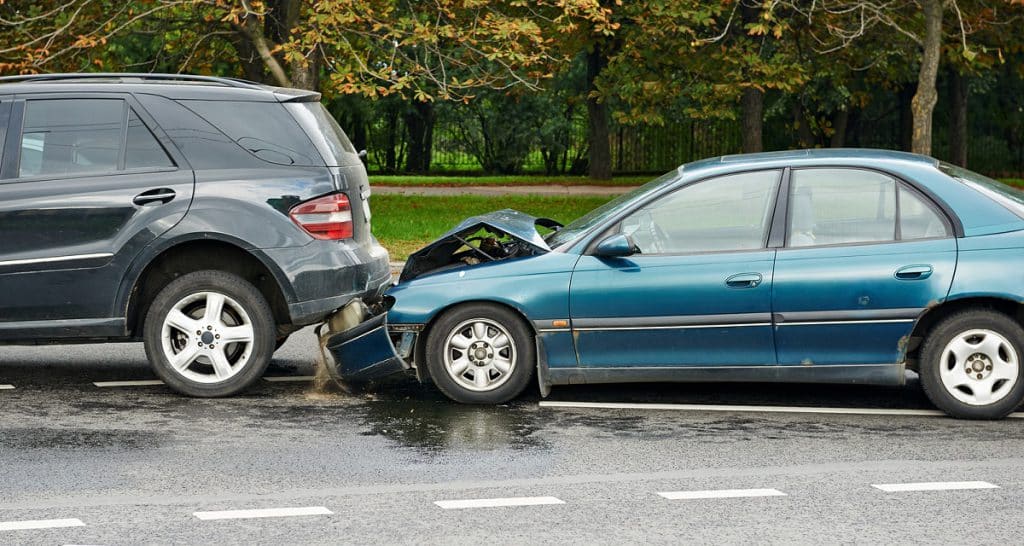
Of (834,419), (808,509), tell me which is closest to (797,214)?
(834,419)

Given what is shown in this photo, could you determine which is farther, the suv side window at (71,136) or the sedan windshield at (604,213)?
the suv side window at (71,136)

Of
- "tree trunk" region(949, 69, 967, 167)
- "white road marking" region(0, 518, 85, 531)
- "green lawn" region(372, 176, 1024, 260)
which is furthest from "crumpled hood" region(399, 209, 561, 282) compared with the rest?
"tree trunk" region(949, 69, 967, 167)

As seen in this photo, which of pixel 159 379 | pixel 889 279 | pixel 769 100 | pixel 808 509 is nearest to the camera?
pixel 808 509

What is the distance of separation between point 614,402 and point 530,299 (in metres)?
0.84

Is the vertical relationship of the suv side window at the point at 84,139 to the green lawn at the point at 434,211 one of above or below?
above

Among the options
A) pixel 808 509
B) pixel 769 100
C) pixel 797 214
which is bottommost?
pixel 808 509

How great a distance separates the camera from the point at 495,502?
584 centimetres

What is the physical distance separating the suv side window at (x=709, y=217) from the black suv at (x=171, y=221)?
1.75 m

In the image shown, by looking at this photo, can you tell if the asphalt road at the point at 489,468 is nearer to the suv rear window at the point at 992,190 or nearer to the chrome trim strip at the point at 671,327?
the chrome trim strip at the point at 671,327

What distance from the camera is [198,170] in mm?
8086

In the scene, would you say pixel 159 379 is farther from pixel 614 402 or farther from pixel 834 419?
pixel 834 419

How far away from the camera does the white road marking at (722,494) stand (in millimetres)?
5926

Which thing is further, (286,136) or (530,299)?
(286,136)

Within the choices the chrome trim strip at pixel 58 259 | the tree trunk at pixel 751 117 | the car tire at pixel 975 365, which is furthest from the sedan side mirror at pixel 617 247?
the tree trunk at pixel 751 117
